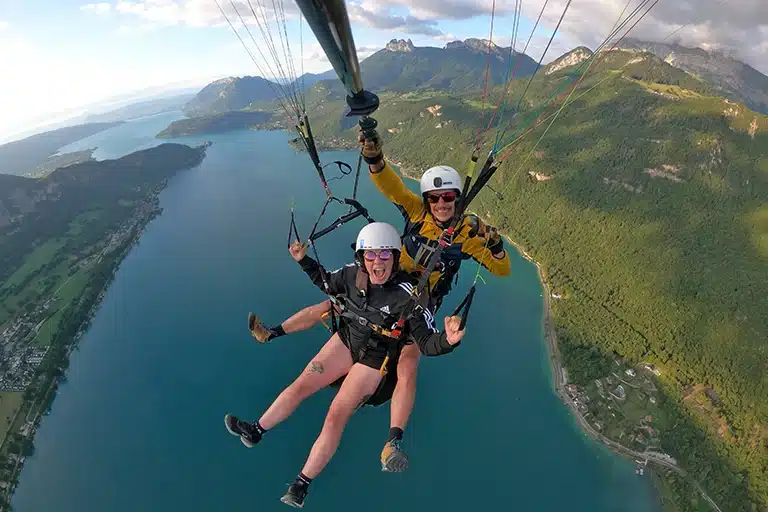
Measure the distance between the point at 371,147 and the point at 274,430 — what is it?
29545mm

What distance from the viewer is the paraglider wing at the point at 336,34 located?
1.72m

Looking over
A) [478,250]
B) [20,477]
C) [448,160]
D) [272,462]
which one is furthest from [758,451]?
[448,160]

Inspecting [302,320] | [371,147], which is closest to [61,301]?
[302,320]

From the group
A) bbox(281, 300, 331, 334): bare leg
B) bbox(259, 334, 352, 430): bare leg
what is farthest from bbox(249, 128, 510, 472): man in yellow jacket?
bbox(259, 334, 352, 430): bare leg

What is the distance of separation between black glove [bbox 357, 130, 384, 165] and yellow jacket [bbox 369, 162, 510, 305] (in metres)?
0.21

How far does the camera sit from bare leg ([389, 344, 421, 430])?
3.86 metres

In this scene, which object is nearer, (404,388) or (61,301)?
(404,388)

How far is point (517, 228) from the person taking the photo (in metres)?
52.5

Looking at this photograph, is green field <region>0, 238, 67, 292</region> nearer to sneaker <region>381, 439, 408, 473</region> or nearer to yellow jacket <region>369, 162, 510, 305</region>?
yellow jacket <region>369, 162, 510, 305</region>

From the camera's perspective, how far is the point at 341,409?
13.3ft

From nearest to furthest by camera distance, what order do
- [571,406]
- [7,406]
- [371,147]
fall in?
1. [371,147]
2. [571,406]
3. [7,406]

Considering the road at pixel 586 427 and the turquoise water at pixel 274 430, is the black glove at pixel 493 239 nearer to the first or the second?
the turquoise water at pixel 274 430

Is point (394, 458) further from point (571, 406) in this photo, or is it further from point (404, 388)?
point (571, 406)

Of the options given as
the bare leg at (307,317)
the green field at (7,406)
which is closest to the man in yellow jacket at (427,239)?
the bare leg at (307,317)
